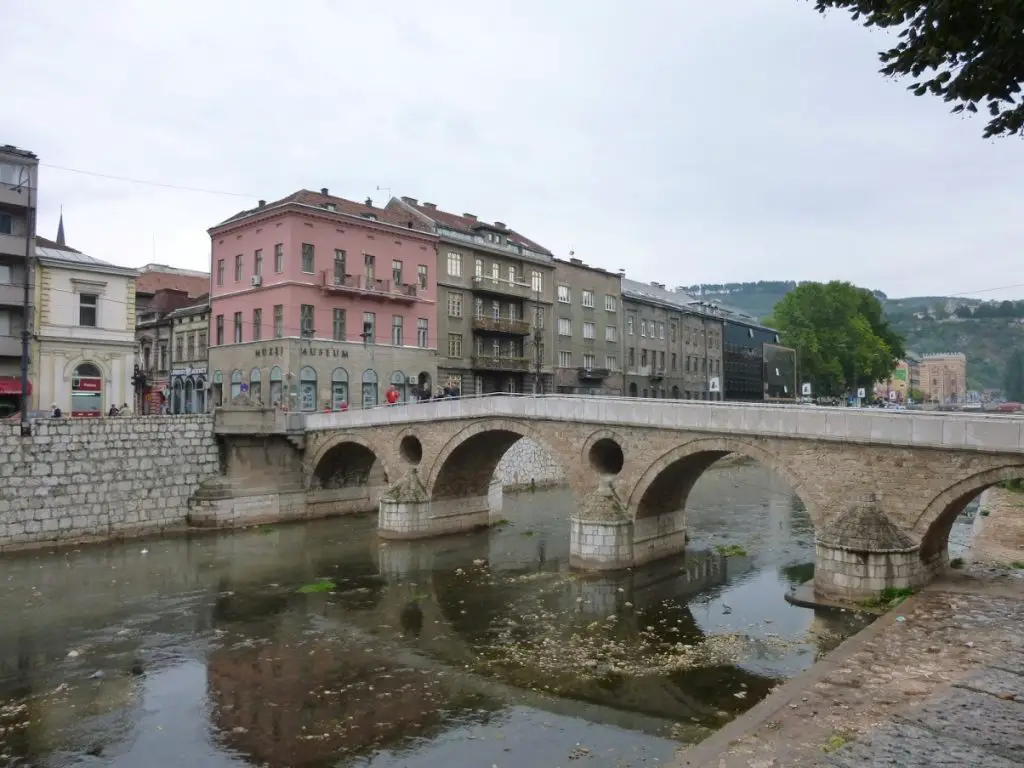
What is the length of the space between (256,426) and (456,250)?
1532cm

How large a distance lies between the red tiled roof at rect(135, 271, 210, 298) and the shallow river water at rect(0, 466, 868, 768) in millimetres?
28988

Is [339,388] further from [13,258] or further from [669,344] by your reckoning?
[669,344]

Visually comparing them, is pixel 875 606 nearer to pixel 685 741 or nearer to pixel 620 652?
pixel 620 652

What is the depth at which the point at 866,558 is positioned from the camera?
621 inches

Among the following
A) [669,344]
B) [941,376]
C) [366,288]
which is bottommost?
[669,344]

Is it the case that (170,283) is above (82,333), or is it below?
above

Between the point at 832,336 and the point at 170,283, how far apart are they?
48.7 m

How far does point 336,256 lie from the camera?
34.2m

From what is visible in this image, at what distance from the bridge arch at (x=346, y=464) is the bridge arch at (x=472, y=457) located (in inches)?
98.8

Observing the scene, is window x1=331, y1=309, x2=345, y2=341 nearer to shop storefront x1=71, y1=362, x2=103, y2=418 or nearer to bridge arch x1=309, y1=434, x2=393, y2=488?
bridge arch x1=309, y1=434, x2=393, y2=488

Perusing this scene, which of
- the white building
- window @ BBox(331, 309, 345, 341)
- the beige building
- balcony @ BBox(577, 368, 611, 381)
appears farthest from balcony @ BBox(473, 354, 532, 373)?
the beige building

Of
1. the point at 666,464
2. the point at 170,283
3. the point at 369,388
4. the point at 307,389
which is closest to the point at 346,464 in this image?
the point at 307,389

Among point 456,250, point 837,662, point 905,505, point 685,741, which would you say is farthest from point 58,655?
point 456,250

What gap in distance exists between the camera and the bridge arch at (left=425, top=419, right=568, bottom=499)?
24562mm
